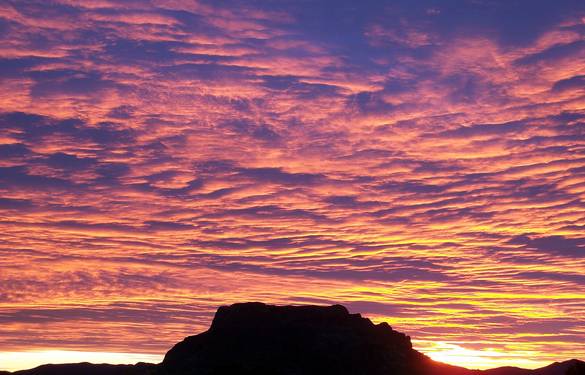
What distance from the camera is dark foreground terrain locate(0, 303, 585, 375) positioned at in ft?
561

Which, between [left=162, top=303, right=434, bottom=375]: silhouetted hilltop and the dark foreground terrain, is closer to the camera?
the dark foreground terrain

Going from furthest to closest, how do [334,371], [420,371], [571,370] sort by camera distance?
[420,371] < [334,371] < [571,370]

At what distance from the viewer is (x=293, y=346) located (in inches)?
6983

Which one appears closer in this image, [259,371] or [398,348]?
[259,371]

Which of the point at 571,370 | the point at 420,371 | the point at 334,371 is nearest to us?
the point at 571,370

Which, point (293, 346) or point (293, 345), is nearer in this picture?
point (293, 346)

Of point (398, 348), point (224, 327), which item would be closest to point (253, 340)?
point (224, 327)

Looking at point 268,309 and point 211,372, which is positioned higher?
point 268,309

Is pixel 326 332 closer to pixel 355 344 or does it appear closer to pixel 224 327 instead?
pixel 355 344

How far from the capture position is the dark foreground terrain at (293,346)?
171 metres

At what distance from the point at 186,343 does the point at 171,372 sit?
1280cm

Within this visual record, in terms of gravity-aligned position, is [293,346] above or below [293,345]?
below

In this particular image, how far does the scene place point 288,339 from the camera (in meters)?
180

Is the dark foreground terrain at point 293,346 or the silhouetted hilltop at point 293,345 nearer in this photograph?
the dark foreground terrain at point 293,346
